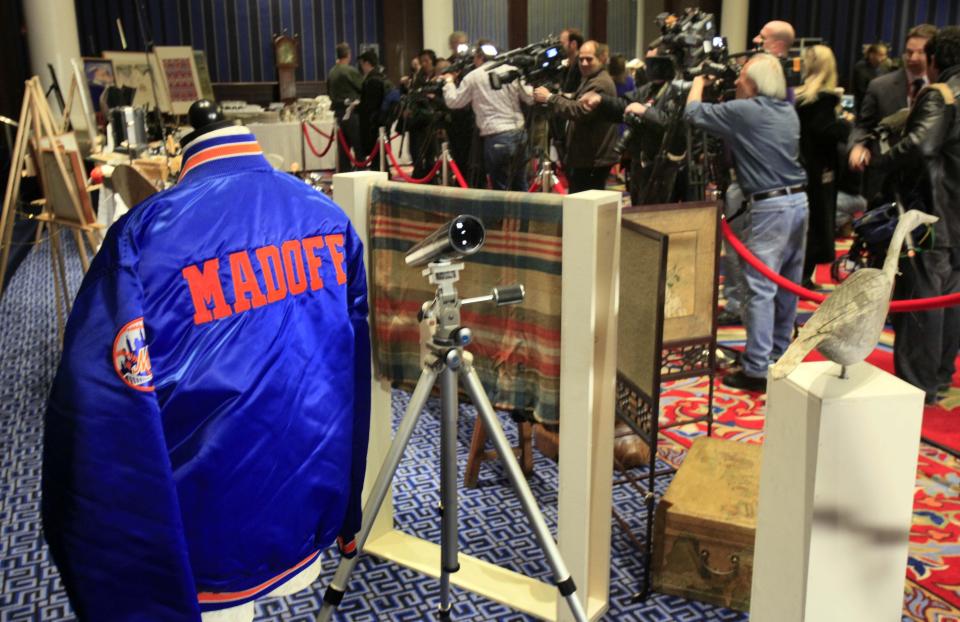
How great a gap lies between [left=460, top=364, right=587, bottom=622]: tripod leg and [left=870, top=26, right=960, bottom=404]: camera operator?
7.68 ft

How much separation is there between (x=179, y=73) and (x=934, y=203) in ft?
32.3

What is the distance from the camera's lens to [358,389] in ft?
5.97

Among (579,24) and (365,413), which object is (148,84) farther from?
(365,413)

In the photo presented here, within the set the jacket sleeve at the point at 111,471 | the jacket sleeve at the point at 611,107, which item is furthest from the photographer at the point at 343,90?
the jacket sleeve at the point at 111,471

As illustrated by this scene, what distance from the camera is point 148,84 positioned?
10.6 m

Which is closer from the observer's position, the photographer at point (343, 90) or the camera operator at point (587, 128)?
the camera operator at point (587, 128)

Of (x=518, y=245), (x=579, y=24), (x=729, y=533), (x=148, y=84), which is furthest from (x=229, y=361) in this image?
(x=579, y=24)

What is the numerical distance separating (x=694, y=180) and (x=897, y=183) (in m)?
1.07

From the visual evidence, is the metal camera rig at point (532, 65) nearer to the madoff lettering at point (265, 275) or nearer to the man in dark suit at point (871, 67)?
the madoff lettering at point (265, 275)

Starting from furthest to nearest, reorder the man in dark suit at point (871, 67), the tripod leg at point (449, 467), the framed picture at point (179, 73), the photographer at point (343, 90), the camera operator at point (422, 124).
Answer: the framed picture at point (179, 73)
the photographer at point (343, 90)
the man in dark suit at point (871, 67)
the camera operator at point (422, 124)
the tripod leg at point (449, 467)

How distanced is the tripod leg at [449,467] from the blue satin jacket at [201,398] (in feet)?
0.64

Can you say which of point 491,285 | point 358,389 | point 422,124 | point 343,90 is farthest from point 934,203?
point 343,90

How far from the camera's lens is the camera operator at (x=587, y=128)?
5.30m

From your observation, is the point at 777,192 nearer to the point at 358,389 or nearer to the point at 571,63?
the point at 358,389
